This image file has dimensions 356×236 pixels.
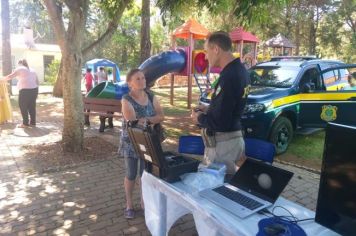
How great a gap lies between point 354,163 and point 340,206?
25 cm

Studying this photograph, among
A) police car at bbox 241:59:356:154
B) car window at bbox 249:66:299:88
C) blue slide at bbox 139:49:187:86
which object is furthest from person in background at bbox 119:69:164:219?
car window at bbox 249:66:299:88

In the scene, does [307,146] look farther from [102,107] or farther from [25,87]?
[25,87]

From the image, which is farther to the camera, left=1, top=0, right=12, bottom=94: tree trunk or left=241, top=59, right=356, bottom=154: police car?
left=1, top=0, right=12, bottom=94: tree trunk

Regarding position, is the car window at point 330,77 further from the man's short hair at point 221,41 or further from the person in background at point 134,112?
the man's short hair at point 221,41

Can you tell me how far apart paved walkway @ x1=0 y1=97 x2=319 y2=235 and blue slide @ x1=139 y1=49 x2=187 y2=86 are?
213 cm

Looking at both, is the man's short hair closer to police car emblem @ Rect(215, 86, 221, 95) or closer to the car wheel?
police car emblem @ Rect(215, 86, 221, 95)

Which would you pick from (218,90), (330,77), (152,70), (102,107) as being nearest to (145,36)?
(102,107)

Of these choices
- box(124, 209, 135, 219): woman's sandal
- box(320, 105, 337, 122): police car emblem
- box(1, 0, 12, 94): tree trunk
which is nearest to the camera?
box(124, 209, 135, 219): woman's sandal

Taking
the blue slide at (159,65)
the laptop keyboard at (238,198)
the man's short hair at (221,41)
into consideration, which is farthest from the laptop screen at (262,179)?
the blue slide at (159,65)

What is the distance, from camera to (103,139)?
7707 millimetres

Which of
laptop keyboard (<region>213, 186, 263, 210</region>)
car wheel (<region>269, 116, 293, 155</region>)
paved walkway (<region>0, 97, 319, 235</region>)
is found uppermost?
laptop keyboard (<region>213, 186, 263, 210</region>)

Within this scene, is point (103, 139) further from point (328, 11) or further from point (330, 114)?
point (328, 11)

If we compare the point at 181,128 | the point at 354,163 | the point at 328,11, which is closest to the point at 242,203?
the point at 354,163

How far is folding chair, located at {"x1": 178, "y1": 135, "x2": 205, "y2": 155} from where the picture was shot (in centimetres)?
357
